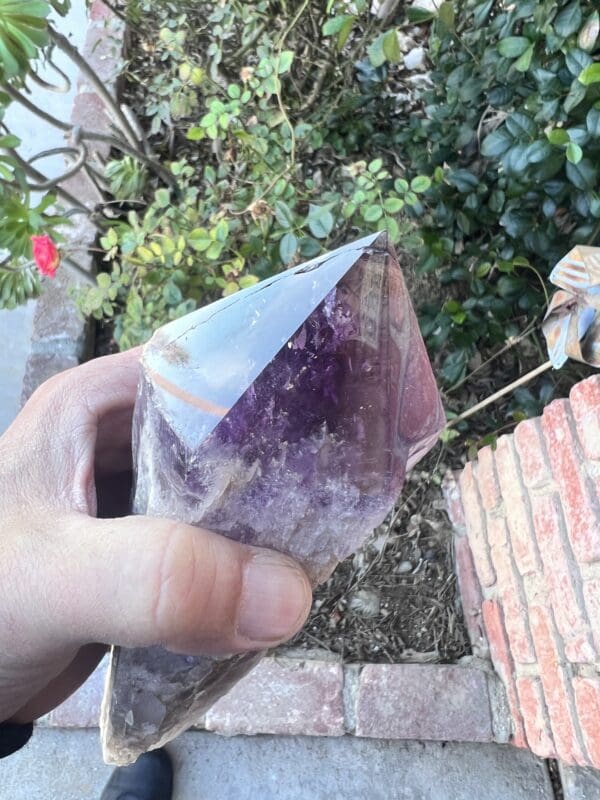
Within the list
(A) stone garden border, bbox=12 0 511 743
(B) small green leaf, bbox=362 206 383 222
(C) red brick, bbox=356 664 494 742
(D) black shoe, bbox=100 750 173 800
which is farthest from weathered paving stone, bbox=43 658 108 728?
(B) small green leaf, bbox=362 206 383 222

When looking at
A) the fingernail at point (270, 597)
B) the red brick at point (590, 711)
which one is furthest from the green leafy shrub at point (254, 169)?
the red brick at point (590, 711)

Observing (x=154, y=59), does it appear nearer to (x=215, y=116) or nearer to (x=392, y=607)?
(x=215, y=116)

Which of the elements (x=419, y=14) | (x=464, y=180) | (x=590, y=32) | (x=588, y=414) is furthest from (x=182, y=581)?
(x=419, y=14)

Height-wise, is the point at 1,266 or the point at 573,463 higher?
the point at 1,266

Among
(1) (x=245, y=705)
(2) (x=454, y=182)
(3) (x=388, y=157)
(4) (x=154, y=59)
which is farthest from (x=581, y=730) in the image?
(4) (x=154, y=59)

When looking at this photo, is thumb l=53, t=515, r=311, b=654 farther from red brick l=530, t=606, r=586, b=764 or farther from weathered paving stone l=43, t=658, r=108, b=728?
weathered paving stone l=43, t=658, r=108, b=728

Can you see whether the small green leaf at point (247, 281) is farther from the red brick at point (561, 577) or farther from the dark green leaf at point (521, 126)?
the red brick at point (561, 577)
